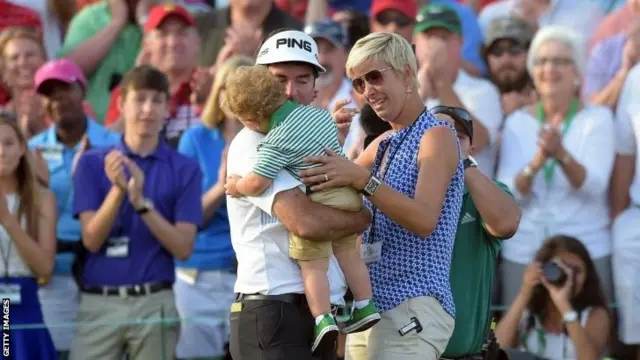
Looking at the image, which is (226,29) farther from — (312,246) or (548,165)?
(312,246)

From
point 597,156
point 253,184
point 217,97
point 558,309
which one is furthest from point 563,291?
point 253,184

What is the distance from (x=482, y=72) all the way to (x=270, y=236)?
16.4ft

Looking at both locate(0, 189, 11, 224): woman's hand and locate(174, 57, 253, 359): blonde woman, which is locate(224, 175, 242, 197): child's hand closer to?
locate(0, 189, 11, 224): woman's hand

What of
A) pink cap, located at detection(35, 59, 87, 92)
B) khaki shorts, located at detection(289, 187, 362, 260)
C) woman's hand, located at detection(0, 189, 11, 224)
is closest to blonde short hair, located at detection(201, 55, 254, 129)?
pink cap, located at detection(35, 59, 87, 92)

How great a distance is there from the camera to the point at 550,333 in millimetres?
8008

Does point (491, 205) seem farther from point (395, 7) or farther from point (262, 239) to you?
point (395, 7)

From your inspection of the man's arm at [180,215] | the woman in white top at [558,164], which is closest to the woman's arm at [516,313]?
the woman in white top at [558,164]

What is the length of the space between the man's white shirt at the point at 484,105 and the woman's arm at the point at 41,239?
2.54 metres

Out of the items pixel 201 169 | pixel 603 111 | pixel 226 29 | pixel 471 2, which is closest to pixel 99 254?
pixel 201 169

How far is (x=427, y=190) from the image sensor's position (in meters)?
5.12

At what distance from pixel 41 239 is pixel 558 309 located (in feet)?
10.1

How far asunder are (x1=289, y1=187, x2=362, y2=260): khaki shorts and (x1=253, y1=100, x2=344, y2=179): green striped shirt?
14 centimetres

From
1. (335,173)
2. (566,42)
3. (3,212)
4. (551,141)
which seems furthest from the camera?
(566,42)

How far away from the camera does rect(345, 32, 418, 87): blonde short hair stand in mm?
5223
